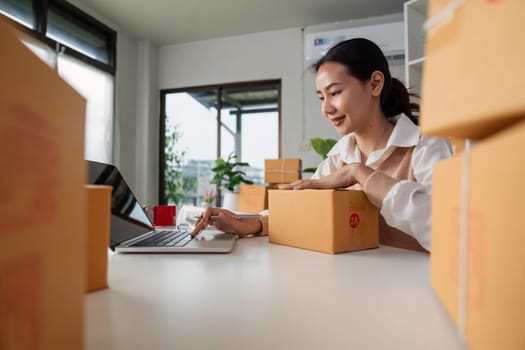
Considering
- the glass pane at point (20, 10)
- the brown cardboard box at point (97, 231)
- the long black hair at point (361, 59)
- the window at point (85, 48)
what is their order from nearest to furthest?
1. the brown cardboard box at point (97, 231)
2. the long black hair at point (361, 59)
3. the glass pane at point (20, 10)
4. the window at point (85, 48)

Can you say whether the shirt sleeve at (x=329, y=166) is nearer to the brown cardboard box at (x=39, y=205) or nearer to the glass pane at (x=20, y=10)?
the brown cardboard box at (x=39, y=205)

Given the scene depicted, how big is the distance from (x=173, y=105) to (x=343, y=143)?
2.81 m

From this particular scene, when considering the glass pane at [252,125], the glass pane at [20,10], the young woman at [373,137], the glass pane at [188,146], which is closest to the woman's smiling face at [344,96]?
the young woman at [373,137]

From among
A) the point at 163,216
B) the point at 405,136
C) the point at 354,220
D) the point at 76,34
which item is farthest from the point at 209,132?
the point at 354,220

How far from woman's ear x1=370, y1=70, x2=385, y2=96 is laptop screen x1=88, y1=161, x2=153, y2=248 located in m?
0.85

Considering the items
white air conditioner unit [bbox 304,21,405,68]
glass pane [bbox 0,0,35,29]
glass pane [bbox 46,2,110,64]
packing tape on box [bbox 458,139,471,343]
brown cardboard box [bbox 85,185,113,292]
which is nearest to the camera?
packing tape on box [bbox 458,139,471,343]

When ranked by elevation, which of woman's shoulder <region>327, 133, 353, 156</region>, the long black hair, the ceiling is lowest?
woman's shoulder <region>327, 133, 353, 156</region>

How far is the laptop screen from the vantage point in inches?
25.2

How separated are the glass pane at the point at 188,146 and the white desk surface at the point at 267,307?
306cm

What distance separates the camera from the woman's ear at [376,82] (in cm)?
110

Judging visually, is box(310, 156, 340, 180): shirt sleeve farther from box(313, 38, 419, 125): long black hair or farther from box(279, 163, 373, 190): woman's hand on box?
box(279, 163, 373, 190): woman's hand on box

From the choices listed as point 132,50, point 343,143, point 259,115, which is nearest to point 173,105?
point 132,50

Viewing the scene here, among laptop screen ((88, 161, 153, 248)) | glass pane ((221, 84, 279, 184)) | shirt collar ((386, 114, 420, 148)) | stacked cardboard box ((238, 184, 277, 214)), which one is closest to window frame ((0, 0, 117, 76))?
glass pane ((221, 84, 279, 184))

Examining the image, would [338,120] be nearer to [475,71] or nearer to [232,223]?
[232,223]
